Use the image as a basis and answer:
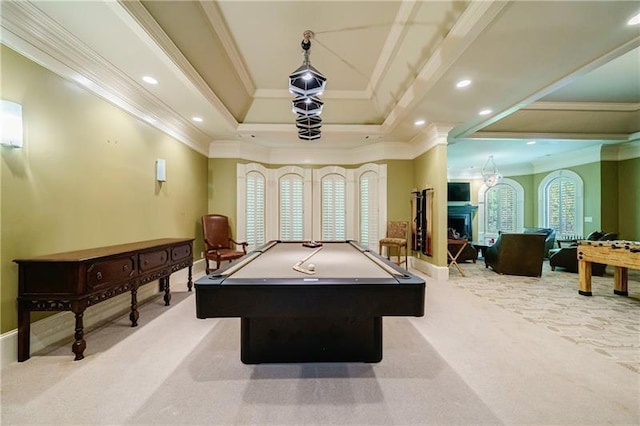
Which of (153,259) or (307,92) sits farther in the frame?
(153,259)

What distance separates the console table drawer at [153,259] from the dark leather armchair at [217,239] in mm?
1430

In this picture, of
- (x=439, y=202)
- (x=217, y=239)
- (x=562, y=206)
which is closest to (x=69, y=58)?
(x=217, y=239)

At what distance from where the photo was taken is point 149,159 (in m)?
3.88

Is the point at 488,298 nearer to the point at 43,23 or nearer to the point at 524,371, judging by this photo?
the point at 524,371

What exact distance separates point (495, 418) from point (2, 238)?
3.75 m

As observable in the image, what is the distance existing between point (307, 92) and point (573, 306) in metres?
4.40

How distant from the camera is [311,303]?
4.99ft

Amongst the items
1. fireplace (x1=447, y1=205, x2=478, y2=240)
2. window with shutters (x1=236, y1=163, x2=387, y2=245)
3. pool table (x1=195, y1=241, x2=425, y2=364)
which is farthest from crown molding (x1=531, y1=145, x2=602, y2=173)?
pool table (x1=195, y1=241, x2=425, y2=364)

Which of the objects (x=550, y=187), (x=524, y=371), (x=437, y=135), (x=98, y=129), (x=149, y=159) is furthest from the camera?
(x=550, y=187)

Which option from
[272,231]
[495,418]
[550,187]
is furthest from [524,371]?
[550,187]

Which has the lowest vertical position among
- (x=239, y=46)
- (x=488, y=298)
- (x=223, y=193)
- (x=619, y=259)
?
(x=488, y=298)

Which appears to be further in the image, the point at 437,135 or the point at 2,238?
the point at 437,135

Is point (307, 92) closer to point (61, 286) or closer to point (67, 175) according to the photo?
point (67, 175)

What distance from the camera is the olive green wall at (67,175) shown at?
214 centimetres
